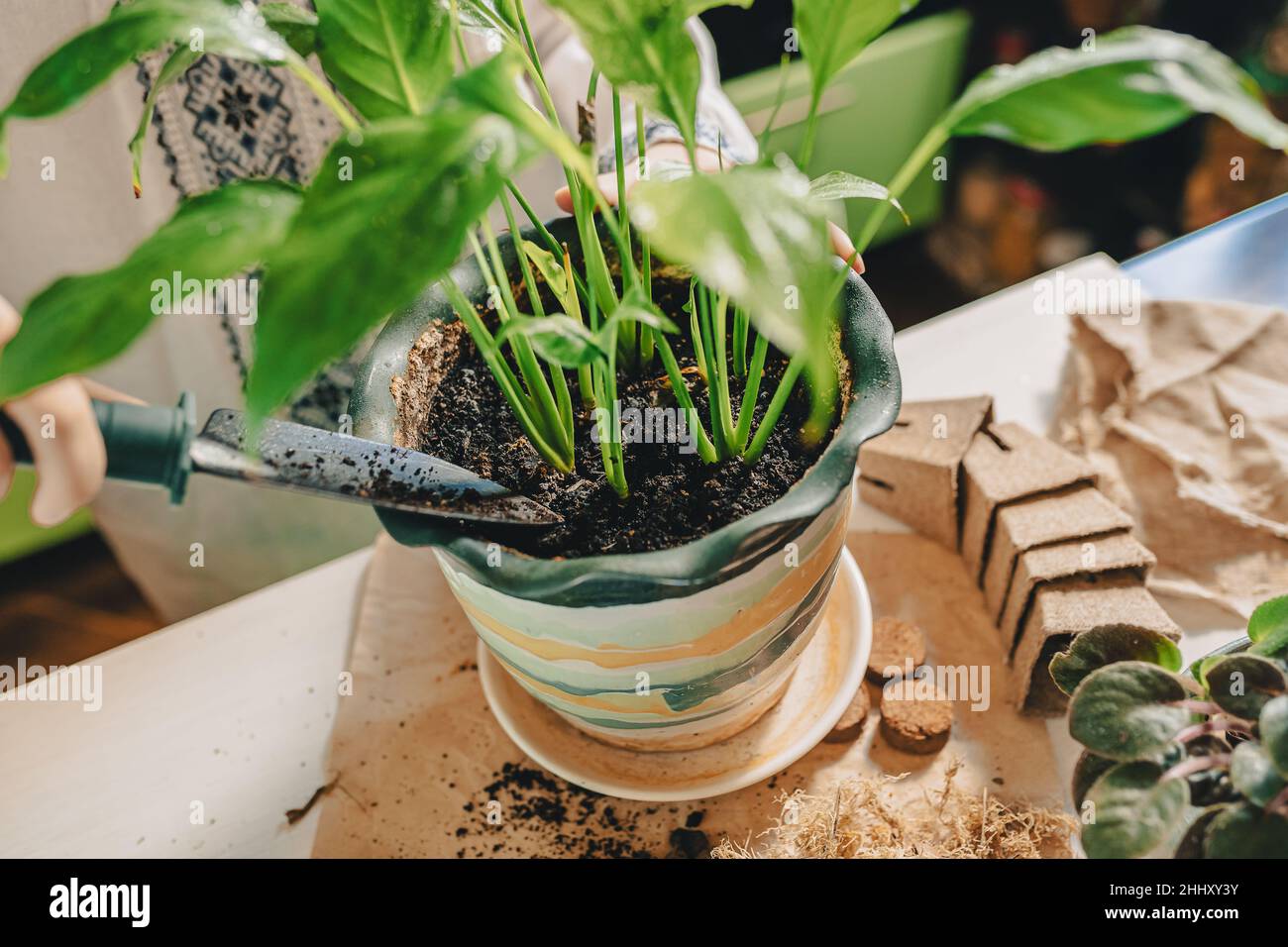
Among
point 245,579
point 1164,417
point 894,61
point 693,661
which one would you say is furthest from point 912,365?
point 894,61

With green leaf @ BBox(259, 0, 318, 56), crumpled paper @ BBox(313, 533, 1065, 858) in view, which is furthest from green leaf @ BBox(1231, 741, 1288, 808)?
green leaf @ BBox(259, 0, 318, 56)

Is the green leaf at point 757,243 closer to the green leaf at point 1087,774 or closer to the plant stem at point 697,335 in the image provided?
the plant stem at point 697,335

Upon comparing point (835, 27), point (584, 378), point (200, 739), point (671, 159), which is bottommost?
point (200, 739)

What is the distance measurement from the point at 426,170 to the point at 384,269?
36 mm

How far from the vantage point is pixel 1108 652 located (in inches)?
19.6

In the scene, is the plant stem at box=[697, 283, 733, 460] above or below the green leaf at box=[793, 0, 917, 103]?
below

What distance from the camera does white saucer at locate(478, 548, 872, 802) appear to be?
1.86ft

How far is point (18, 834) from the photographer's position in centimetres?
61

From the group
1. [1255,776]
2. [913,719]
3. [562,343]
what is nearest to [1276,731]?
[1255,776]

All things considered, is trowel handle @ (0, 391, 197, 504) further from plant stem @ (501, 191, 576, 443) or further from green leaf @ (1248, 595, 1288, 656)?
green leaf @ (1248, 595, 1288, 656)

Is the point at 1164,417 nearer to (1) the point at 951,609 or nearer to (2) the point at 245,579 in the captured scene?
(1) the point at 951,609

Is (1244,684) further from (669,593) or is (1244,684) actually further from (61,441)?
(61,441)

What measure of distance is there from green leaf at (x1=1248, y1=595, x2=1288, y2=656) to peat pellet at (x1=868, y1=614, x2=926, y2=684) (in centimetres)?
20

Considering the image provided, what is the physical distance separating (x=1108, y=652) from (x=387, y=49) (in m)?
0.45
